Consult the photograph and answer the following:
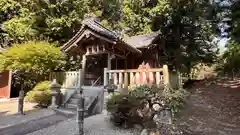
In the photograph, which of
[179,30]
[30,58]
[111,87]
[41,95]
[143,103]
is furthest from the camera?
[179,30]

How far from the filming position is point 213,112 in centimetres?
1155

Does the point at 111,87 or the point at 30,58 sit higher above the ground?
the point at 30,58

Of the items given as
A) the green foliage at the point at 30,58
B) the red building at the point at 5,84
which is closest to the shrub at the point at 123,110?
the green foliage at the point at 30,58

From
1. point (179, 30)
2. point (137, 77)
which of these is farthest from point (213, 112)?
point (179, 30)

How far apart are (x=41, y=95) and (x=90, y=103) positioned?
14.2 feet

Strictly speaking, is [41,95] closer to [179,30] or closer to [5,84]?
[5,84]

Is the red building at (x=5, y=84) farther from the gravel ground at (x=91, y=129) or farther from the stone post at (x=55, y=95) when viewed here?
the gravel ground at (x=91, y=129)

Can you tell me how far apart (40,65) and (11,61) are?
1710 mm

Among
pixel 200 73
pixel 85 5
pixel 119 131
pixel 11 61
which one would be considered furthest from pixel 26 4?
pixel 200 73

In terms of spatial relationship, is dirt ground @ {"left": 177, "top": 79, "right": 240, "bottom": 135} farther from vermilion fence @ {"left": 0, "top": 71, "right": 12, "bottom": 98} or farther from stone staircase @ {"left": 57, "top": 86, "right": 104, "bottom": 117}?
vermilion fence @ {"left": 0, "top": 71, "right": 12, "bottom": 98}

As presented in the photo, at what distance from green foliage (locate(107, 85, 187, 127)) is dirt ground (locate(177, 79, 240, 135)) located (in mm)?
1662

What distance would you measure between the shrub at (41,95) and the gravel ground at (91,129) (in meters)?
4.59

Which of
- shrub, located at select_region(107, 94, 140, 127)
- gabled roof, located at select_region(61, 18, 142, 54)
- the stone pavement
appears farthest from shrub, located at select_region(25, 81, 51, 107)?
shrub, located at select_region(107, 94, 140, 127)

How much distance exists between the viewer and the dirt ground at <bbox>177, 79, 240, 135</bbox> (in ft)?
27.6
